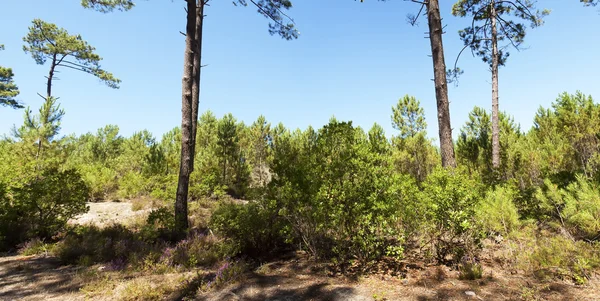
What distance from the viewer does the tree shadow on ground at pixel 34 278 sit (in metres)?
3.55

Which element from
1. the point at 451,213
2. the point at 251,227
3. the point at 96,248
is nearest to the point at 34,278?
the point at 96,248

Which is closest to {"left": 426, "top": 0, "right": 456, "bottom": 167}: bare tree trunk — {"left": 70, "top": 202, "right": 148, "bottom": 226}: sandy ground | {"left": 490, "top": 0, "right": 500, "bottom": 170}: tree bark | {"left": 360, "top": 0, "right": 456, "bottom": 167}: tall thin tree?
{"left": 360, "top": 0, "right": 456, "bottom": 167}: tall thin tree

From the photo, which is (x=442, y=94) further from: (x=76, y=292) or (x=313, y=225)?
(x=76, y=292)

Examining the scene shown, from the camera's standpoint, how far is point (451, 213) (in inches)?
153

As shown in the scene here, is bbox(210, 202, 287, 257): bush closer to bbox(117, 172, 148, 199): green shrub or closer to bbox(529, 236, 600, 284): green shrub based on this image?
bbox(529, 236, 600, 284): green shrub

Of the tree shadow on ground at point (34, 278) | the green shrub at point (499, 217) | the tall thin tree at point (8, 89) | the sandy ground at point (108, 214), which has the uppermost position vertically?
the tall thin tree at point (8, 89)

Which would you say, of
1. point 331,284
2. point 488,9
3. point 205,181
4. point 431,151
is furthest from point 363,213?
point 431,151

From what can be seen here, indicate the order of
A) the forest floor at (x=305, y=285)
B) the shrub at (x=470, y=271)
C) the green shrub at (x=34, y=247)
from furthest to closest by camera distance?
the green shrub at (x=34, y=247) → the shrub at (x=470, y=271) → the forest floor at (x=305, y=285)

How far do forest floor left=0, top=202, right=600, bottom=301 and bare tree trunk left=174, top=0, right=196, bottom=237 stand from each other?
78.7 inches

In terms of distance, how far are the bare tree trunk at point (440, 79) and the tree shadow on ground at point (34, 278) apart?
7.38 meters

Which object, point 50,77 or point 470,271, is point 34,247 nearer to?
point 470,271

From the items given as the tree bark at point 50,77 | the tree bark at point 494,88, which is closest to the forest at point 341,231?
the tree bark at point 494,88

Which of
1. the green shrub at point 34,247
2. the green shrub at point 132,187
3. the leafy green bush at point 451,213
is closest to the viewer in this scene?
the leafy green bush at point 451,213

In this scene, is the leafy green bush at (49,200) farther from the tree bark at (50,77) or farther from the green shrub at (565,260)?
the tree bark at (50,77)
